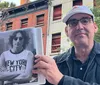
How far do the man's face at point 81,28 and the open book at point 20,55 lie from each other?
230 mm

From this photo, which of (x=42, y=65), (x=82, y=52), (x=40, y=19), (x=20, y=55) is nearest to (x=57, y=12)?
(x=40, y=19)

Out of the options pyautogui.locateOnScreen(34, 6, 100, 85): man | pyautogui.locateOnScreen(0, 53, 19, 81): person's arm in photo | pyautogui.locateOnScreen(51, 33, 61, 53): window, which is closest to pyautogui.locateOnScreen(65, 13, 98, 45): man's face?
pyautogui.locateOnScreen(34, 6, 100, 85): man

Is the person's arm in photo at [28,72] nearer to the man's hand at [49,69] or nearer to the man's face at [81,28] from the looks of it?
the man's hand at [49,69]

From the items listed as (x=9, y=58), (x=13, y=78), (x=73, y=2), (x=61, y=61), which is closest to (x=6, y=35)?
(x=9, y=58)

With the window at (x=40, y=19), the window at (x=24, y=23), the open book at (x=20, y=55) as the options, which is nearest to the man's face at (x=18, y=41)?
the open book at (x=20, y=55)

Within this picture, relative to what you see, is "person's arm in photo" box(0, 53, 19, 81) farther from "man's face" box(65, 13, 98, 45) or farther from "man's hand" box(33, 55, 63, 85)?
"man's face" box(65, 13, 98, 45)

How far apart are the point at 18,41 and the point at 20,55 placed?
3.6 inches

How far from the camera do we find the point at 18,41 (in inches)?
69.9

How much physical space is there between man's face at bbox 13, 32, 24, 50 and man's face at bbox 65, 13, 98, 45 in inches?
11.7

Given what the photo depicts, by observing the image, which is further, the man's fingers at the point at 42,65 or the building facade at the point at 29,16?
the building facade at the point at 29,16

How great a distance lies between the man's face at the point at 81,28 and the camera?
180 centimetres

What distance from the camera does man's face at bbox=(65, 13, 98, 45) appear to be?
1.80 m

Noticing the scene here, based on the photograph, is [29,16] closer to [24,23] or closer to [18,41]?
[24,23]

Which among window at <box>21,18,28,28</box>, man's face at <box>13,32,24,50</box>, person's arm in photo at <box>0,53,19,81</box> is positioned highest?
window at <box>21,18,28,28</box>
